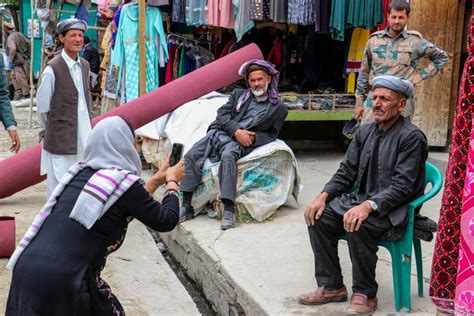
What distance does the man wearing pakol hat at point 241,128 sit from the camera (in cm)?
580

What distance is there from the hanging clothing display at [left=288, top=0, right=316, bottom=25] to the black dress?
5192 millimetres

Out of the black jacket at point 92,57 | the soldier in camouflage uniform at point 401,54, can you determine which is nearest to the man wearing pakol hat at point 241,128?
the soldier in camouflage uniform at point 401,54

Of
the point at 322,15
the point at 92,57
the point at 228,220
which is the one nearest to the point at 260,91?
the point at 228,220

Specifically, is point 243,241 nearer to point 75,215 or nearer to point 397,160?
point 397,160

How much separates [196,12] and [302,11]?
146 cm

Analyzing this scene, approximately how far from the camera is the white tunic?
517cm

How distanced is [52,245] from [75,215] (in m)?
0.15

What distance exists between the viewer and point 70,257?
2729 millimetres

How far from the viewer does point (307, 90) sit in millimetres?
8945

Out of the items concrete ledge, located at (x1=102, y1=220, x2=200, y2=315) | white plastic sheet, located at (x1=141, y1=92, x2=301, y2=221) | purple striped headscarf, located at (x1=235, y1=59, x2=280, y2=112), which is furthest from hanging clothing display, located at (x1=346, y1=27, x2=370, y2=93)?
concrete ledge, located at (x1=102, y1=220, x2=200, y2=315)

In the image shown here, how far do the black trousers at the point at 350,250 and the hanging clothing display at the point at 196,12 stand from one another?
16.6 feet

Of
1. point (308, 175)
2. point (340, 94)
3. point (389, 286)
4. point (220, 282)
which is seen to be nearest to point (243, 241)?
point (220, 282)

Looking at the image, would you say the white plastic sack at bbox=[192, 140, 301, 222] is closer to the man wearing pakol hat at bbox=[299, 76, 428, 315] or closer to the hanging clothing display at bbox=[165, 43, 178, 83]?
the man wearing pakol hat at bbox=[299, 76, 428, 315]

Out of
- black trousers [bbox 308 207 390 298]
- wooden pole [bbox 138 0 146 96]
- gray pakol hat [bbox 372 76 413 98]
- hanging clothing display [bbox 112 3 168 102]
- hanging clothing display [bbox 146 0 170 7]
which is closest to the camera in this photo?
black trousers [bbox 308 207 390 298]
